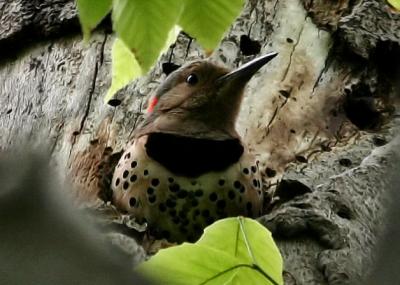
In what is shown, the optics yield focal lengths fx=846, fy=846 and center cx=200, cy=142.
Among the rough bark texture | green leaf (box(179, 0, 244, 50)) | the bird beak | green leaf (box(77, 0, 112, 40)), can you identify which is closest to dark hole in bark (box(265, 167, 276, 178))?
the rough bark texture

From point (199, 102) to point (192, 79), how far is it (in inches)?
3.5

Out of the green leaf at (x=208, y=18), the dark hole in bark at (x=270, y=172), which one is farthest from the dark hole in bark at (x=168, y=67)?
the green leaf at (x=208, y=18)

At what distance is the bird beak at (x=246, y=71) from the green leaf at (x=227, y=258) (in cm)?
100

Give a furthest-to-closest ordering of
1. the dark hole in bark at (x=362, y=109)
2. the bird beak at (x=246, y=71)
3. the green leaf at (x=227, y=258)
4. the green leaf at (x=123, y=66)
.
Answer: the dark hole in bark at (x=362, y=109), the bird beak at (x=246, y=71), the green leaf at (x=123, y=66), the green leaf at (x=227, y=258)

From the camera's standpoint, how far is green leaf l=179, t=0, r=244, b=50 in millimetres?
1541

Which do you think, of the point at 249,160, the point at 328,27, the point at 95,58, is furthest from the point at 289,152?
the point at 95,58

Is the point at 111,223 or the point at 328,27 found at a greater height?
the point at 328,27

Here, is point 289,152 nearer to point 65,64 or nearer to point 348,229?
point 348,229

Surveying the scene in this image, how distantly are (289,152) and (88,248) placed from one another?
1.85m

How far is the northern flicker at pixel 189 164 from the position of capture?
233cm

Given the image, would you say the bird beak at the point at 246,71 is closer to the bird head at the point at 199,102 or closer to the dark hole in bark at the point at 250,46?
the bird head at the point at 199,102

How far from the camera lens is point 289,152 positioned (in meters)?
2.51

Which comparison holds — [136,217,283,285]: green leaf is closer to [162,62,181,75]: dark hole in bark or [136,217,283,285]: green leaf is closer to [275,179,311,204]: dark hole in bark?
[275,179,311,204]: dark hole in bark

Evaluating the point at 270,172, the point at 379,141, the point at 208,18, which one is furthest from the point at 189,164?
the point at 208,18
